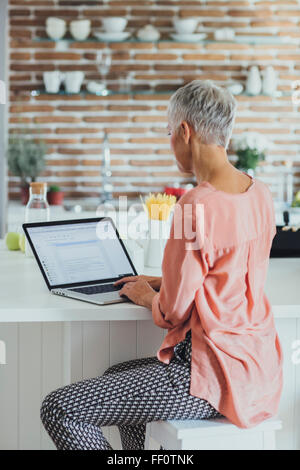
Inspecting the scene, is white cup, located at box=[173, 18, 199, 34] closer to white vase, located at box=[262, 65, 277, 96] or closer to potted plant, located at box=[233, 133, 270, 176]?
white vase, located at box=[262, 65, 277, 96]

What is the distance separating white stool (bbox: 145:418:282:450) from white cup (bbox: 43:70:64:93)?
342cm

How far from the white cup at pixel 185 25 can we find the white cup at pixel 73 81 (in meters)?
0.74

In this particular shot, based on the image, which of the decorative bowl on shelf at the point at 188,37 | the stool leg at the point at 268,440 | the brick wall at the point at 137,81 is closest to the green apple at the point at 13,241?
the stool leg at the point at 268,440

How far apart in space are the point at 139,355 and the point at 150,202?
0.54 meters

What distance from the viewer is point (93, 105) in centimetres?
482

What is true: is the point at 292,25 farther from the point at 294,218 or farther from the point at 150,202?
the point at 150,202

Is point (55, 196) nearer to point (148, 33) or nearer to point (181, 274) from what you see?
point (148, 33)

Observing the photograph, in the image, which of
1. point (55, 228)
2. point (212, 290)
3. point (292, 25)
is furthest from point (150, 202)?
point (292, 25)

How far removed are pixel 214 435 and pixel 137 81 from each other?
141 inches

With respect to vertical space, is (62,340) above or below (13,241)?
below

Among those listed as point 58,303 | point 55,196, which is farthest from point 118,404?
point 55,196

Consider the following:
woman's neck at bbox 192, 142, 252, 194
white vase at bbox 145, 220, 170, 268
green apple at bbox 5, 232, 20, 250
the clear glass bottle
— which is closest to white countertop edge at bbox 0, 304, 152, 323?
woman's neck at bbox 192, 142, 252, 194

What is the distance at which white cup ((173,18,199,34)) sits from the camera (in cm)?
467

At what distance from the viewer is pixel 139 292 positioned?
1.80 meters
